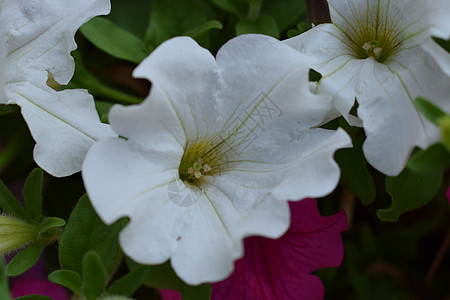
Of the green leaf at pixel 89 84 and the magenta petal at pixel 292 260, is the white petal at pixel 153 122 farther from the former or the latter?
the green leaf at pixel 89 84

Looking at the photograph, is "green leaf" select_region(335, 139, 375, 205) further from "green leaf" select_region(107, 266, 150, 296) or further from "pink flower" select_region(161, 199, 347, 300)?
"green leaf" select_region(107, 266, 150, 296)

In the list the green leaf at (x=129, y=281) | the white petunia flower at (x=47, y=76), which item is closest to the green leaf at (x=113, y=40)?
the white petunia flower at (x=47, y=76)

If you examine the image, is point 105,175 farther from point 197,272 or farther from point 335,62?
point 335,62

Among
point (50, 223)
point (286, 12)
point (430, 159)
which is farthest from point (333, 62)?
point (50, 223)

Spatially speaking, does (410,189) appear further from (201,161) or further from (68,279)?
(68,279)

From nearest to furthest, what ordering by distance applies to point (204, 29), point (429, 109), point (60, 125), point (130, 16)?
point (429, 109)
point (60, 125)
point (204, 29)
point (130, 16)
